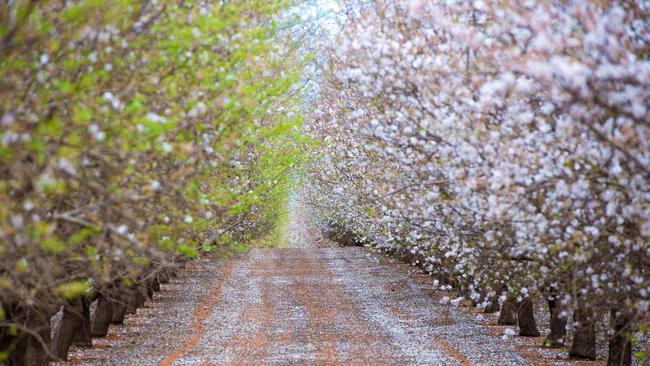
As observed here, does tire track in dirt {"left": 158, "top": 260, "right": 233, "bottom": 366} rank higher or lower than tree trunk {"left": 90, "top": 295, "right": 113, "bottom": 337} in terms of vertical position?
lower

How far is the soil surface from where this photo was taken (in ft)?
69.7

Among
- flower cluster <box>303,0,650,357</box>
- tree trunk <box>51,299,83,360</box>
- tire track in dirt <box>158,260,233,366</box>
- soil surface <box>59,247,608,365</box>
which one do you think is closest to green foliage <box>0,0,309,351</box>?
flower cluster <box>303,0,650,357</box>

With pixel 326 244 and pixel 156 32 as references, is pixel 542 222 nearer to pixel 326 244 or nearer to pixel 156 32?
pixel 156 32

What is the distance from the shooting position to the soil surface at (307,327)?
69.7 feet

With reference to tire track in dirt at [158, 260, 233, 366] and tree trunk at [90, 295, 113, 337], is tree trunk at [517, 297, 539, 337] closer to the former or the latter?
tire track in dirt at [158, 260, 233, 366]

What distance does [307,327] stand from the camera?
2691 cm

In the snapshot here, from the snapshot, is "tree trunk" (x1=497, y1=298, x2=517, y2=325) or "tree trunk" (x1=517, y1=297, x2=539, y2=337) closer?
"tree trunk" (x1=517, y1=297, x2=539, y2=337)

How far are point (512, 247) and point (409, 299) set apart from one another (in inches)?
811

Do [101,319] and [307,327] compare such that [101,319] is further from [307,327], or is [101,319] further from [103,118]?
[103,118]

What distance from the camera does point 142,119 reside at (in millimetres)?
9836

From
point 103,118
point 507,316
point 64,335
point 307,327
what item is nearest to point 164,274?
point 64,335

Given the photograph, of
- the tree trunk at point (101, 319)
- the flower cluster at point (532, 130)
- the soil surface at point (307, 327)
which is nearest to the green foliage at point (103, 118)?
the flower cluster at point (532, 130)

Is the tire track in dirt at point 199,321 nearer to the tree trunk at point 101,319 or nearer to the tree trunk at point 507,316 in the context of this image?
the tree trunk at point 101,319

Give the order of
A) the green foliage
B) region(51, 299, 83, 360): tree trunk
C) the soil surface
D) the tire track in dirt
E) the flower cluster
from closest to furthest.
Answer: the green foliage
the flower cluster
region(51, 299, 83, 360): tree trunk
the soil surface
the tire track in dirt
